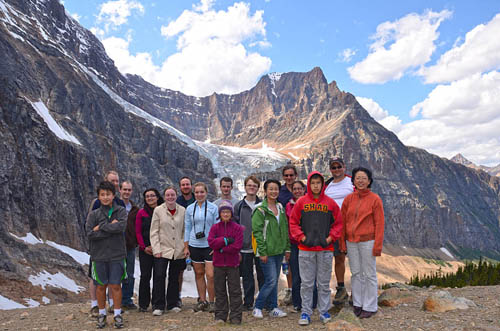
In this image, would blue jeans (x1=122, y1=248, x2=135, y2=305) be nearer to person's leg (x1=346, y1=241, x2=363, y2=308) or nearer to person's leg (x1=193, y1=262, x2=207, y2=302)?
person's leg (x1=193, y1=262, x2=207, y2=302)

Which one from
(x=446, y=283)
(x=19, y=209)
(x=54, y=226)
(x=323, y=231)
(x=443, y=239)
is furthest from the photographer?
(x=443, y=239)

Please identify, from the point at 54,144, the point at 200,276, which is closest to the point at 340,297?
the point at 200,276

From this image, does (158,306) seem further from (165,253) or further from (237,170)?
(237,170)

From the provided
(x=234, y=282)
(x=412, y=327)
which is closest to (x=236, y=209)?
(x=234, y=282)

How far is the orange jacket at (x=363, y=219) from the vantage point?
623 centimetres

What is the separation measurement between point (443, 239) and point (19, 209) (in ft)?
527

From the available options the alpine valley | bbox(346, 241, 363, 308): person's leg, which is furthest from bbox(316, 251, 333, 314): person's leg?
the alpine valley

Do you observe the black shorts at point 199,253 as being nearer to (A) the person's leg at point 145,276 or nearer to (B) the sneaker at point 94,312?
(A) the person's leg at point 145,276

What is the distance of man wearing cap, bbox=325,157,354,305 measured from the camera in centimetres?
709

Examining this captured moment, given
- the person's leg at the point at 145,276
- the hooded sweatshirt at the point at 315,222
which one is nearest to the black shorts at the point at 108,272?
the person's leg at the point at 145,276

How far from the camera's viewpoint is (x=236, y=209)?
725 cm

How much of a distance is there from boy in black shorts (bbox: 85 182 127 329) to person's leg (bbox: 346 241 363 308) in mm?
4037

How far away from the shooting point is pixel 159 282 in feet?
23.8

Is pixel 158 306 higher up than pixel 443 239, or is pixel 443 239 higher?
pixel 158 306
